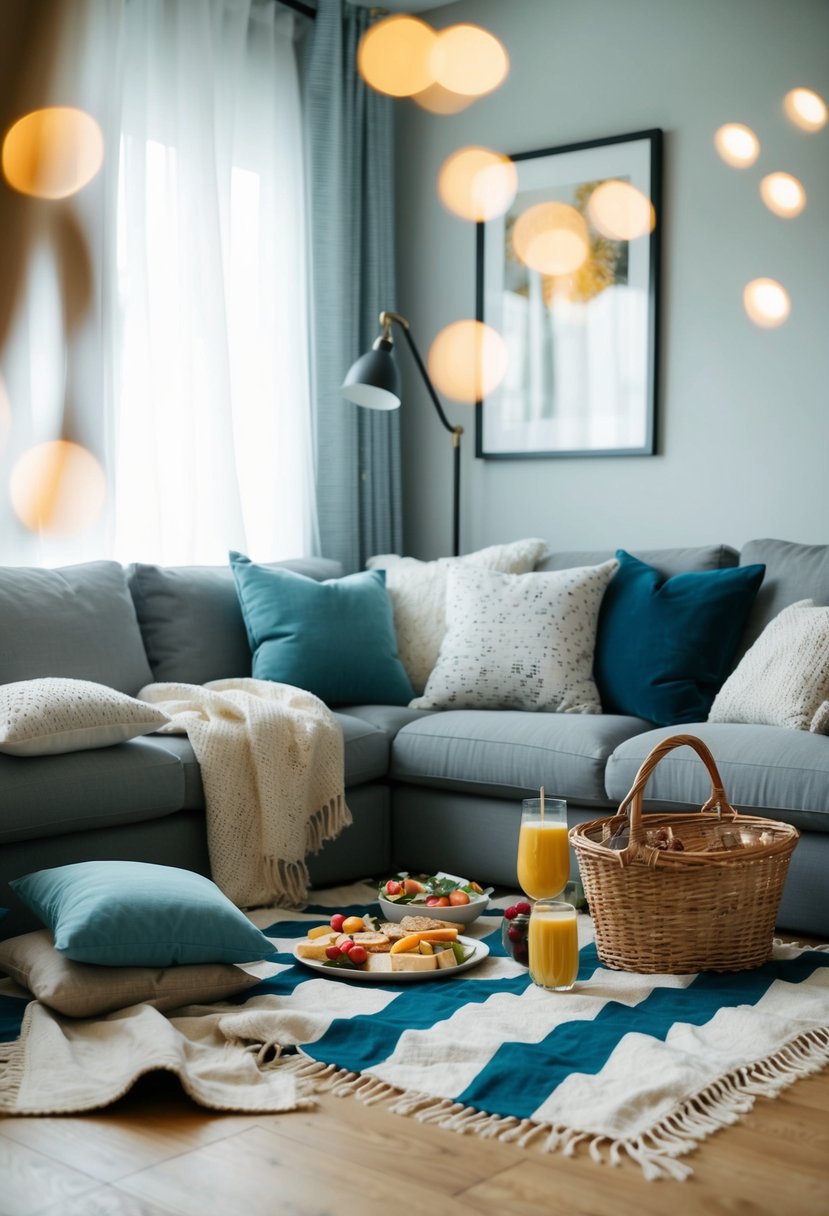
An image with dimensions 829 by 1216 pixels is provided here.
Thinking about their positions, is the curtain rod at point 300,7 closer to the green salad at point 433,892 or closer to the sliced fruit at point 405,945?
the green salad at point 433,892

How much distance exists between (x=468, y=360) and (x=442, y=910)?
244 cm

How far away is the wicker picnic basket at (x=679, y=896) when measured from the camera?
2416 mm

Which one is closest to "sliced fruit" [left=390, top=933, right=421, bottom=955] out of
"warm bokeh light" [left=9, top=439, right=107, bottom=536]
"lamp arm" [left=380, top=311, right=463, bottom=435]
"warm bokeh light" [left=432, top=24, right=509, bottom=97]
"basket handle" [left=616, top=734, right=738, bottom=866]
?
"basket handle" [left=616, top=734, right=738, bottom=866]

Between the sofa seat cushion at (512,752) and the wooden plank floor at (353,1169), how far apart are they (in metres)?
1.21

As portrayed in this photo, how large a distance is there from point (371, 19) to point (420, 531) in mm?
1825

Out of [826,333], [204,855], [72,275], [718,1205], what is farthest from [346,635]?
[718,1205]

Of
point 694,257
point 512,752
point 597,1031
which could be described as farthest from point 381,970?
point 694,257

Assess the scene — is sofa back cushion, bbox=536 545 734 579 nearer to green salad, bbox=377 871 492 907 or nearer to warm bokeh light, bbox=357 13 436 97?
green salad, bbox=377 871 492 907

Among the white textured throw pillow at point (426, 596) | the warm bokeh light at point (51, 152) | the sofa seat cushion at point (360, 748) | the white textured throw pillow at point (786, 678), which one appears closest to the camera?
the white textured throw pillow at point (786, 678)

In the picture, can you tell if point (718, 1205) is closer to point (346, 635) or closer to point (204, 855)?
point (204, 855)

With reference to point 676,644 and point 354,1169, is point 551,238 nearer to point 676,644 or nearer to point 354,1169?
point 676,644

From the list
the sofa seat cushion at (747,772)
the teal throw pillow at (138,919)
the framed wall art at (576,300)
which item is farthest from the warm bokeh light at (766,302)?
the teal throw pillow at (138,919)

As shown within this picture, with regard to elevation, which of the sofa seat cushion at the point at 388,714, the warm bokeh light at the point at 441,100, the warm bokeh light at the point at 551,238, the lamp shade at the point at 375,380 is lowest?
the sofa seat cushion at the point at 388,714

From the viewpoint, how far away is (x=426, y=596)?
385cm
